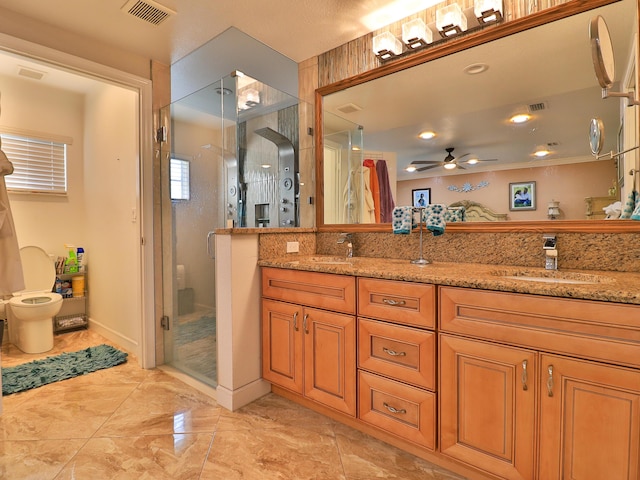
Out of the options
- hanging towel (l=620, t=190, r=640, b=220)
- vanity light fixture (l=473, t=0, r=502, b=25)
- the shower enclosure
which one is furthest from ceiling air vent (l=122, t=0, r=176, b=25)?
hanging towel (l=620, t=190, r=640, b=220)

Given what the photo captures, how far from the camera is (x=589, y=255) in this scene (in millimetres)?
1491

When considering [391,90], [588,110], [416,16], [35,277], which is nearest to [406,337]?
[588,110]

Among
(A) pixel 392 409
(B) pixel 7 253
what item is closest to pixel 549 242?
(A) pixel 392 409

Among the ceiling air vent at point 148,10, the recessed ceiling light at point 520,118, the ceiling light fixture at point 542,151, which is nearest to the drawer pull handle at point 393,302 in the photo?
the ceiling light fixture at point 542,151

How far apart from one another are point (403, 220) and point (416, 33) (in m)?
1.05

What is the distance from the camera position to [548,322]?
1.10 metres

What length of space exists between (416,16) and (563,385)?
6.56ft

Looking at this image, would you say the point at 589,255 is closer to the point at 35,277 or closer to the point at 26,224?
the point at 35,277

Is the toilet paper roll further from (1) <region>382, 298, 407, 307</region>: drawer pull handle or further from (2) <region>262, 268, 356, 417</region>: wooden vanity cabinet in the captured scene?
(1) <region>382, 298, 407, 307</region>: drawer pull handle

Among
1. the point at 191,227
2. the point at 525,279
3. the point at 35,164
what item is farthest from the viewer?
the point at 35,164

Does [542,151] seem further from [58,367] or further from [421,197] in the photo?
[58,367]

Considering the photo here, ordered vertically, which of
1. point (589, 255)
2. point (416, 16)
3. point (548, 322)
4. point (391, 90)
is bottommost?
point (548, 322)

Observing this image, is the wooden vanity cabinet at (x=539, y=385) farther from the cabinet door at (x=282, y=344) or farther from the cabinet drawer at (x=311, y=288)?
the cabinet door at (x=282, y=344)

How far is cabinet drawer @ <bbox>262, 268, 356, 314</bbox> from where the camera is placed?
5.31ft
